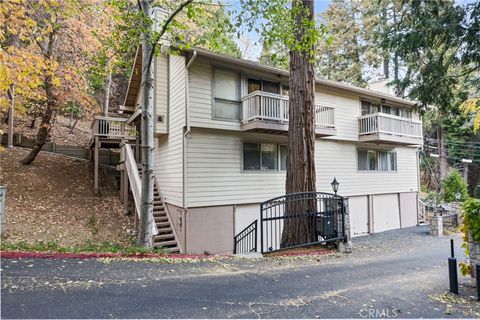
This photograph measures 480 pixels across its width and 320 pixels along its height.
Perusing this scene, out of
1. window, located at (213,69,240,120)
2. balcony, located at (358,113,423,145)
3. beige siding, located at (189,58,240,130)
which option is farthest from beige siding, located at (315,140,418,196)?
beige siding, located at (189,58,240,130)

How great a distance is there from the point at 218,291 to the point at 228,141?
6.70m

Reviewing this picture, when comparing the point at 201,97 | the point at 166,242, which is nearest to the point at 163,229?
the point at 166,242

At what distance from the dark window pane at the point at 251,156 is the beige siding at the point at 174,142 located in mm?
2422

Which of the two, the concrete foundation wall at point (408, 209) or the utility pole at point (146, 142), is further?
the concrete foundation wall at point (408, 209)

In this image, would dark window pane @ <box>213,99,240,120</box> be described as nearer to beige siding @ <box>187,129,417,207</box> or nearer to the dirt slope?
beige siding @ <box>187,129,417,207</box>

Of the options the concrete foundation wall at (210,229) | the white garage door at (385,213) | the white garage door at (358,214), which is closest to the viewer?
the concrete foundation wall at (210,229)

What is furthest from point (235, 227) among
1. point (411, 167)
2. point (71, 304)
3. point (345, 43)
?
point (345, 43)

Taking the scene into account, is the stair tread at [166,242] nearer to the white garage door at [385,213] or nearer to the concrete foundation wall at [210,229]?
the concrete foundation wall at [210,229]

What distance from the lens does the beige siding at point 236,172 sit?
9.48 metres

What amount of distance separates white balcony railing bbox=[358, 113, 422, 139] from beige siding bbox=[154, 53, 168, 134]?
362 inches

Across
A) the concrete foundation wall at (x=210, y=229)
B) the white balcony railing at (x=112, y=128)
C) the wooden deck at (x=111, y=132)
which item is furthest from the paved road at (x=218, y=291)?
the white balcony railing at (x=112, y=128)

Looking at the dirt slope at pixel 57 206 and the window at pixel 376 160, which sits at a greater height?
the window at pixel 376 160

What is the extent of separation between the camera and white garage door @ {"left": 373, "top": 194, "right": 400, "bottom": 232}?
47.1 ft

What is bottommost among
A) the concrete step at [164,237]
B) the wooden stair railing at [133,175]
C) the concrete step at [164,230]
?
the concrete step at [164,237]
